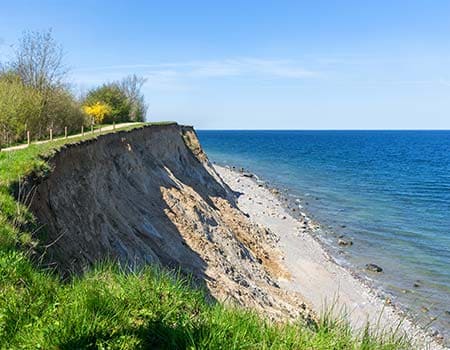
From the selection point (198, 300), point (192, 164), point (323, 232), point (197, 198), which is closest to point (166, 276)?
point (198, 300)

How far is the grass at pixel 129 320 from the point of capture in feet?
16.6

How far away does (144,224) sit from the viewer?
17406 millimetres

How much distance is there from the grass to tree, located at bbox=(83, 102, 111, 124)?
128 feet

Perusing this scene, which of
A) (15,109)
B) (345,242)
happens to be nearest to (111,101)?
(15,109)

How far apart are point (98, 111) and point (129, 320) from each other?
42.9 meters

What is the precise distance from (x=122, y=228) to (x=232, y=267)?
5648 mm

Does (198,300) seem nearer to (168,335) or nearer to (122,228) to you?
(168,335)

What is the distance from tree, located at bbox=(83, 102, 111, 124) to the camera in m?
44.2

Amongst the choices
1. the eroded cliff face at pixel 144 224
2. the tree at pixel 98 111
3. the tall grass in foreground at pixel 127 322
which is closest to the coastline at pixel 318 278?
the eroded cliff face at pixel 144 224

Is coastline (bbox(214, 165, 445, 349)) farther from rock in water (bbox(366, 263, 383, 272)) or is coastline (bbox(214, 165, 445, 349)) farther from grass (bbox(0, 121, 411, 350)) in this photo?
grass (bbox(0, 121, 411, 350))

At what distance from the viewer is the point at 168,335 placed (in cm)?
544

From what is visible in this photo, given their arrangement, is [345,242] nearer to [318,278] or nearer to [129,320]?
[318,278]

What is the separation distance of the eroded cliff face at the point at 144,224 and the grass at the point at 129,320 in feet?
6.52

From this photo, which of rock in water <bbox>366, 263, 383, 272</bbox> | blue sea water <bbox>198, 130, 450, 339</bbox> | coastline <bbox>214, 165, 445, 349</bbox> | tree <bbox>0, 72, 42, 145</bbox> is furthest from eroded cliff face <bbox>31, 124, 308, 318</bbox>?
blue sea water <bbox>198, 130, 450, 339</bbox>
